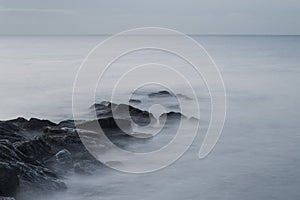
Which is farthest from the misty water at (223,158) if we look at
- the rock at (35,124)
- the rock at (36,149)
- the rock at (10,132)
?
the rock at (35,124)

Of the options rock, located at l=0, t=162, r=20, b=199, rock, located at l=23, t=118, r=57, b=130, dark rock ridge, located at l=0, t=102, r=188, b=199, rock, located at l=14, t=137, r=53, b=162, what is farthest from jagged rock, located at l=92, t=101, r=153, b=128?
rock, located at l=0, t=162, r=20, b=199

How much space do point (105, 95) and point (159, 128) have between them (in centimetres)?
1087

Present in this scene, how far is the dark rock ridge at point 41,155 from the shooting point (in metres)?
8.83

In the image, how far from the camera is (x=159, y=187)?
430 inches

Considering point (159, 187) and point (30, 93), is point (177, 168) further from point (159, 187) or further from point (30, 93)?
point (30, 93)

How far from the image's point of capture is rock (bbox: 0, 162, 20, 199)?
841cm

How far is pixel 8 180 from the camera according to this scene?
27.8ft

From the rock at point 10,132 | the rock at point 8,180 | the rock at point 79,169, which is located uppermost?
the rock at point 10,132

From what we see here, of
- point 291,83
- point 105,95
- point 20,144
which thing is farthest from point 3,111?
point 291,83

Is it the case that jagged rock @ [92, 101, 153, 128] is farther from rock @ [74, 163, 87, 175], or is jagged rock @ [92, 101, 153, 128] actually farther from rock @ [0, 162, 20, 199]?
rock @ [0, 162, 20, 199]

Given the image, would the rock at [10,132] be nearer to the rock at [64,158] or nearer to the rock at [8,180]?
the rock at [64,158]

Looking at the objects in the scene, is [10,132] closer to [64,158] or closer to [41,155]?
[41,155]

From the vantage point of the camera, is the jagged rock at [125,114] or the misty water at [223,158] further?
the jagged rock at [125,114]

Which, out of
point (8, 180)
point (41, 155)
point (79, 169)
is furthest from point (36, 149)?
point (8, 180)
